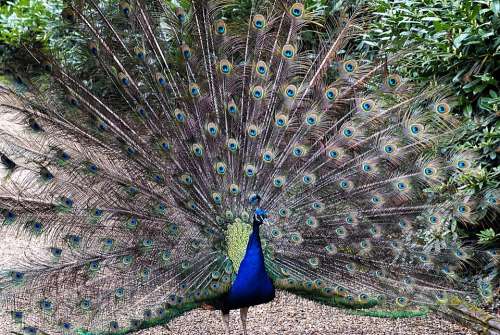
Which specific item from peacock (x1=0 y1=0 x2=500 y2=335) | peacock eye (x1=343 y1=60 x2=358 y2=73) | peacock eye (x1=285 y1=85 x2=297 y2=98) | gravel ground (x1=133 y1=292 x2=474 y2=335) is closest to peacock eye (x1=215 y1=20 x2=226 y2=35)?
peacock (x1=0 y1=0 x2=500 y2=335)

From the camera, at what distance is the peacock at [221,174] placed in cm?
346

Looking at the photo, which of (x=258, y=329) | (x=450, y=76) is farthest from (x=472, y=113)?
(x=258, y=329)

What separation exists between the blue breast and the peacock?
0.04 ft

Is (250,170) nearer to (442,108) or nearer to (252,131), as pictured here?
(252,131)

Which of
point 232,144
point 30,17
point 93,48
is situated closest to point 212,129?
point 232,144

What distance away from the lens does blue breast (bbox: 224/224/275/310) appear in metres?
3.47

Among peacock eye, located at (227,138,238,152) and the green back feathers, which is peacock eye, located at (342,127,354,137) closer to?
peacock eye, located at (227,138,238,152)

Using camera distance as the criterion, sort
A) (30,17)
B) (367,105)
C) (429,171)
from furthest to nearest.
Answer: (30,17) → (367,105) → (429,171)

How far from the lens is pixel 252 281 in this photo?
3.49 meters

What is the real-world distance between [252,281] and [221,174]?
659 mm

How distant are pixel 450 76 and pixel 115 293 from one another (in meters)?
2.46

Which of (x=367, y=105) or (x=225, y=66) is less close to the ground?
(x=225, y=66)

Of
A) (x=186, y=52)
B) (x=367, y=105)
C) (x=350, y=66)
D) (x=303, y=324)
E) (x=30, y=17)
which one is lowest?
(x=303, y=324)

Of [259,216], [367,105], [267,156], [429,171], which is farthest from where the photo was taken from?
[267,156]
